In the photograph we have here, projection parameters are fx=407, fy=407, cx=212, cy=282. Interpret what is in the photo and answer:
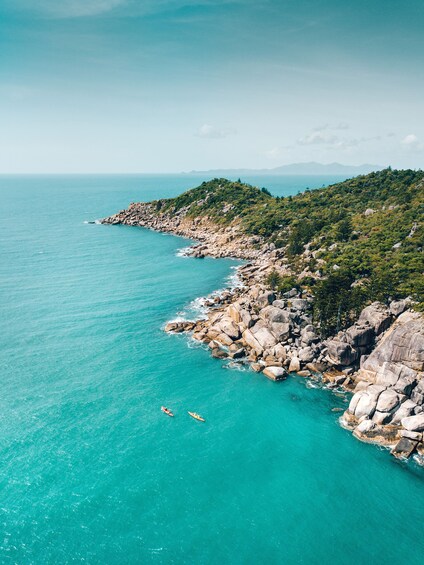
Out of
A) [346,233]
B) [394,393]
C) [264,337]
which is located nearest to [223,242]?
[346,233]

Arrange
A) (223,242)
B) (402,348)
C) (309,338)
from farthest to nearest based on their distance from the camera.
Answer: (223,242)
(309,338)
(402,348)

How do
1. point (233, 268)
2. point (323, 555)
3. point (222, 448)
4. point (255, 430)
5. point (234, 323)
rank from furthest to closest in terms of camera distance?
point (233, 268) → point (234, 323) → point (255, 430) → point (222, 448) → point (323, 555)

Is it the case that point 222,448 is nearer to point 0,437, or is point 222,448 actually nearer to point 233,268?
point 0,437

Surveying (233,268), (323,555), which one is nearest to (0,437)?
(323,555)

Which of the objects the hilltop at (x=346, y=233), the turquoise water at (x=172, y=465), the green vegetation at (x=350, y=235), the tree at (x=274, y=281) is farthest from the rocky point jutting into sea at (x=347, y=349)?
the hilltop at (x=346, y=233)

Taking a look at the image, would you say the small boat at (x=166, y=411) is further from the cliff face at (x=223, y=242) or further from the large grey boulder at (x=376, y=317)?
the cliff face at (x=223, y=242)

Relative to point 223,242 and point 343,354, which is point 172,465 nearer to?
point 343,354
